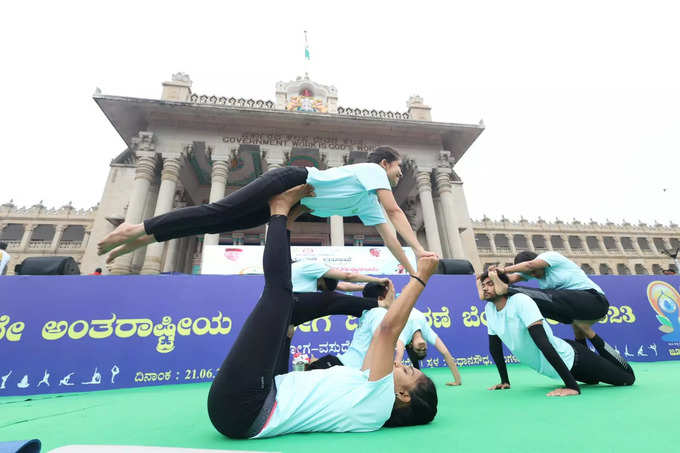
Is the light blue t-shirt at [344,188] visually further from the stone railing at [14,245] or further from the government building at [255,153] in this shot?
the stone railing at [14,245]

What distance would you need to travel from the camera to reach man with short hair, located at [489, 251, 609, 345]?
288cm

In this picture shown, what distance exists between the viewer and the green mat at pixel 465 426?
1.30 m

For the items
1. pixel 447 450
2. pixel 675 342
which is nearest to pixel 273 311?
pixel 447 450

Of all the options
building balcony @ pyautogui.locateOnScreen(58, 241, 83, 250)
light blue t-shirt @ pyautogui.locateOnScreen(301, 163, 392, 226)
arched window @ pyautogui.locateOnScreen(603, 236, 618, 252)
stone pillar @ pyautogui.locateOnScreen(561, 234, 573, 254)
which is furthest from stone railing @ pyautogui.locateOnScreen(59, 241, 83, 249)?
arched window @ pyautogui.locateOnScreen(603, 236, 618, 252)

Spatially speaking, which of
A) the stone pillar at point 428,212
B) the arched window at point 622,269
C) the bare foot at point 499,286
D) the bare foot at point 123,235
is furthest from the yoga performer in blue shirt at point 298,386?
the arched window at point 622,269

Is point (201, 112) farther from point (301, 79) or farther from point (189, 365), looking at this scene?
point (189, 365)

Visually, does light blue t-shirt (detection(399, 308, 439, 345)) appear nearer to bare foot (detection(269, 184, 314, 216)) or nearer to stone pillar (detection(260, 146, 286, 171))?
bare foot (detection(269, 184, 314, 216))

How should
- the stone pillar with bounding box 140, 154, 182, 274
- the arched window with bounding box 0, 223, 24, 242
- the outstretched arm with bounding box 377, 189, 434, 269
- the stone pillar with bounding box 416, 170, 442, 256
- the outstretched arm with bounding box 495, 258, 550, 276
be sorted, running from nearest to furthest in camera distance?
the outstretched arm with bounding box 377, 189, 434, 269
the outstretched arm with bounding box 495, 258, 550, 276
the stone pillar with bounding box 140, 154, 182, 274
the stone pillar with bounding box 416, 170, 442, 256
the arched window with bounding box 0, 223, 24, 242

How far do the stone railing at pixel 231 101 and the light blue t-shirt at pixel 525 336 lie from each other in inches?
574

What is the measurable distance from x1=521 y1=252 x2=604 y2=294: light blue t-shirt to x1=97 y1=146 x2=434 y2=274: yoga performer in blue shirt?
1737 mm

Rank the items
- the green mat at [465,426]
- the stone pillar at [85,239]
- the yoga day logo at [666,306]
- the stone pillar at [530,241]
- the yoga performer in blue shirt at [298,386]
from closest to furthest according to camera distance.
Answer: the green mat at [465,426]
the yoga performer in blue shirt at [298,386]
the yoga day logo at [666,306]
the stone pillar at [85,239]
the stone pillar at [530,241]

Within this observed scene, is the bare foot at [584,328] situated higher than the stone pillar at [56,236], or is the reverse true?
the stone pillar at [56,236]

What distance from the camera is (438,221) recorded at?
16.3 metres

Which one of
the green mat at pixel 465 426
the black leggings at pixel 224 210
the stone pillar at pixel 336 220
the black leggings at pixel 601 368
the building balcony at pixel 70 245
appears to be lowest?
the green mat at pixel 465 426
